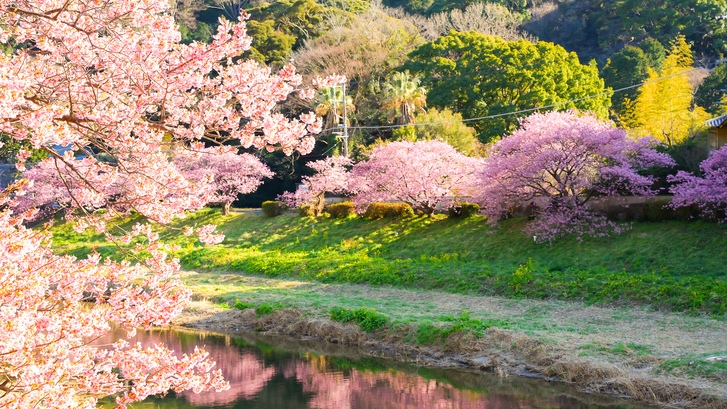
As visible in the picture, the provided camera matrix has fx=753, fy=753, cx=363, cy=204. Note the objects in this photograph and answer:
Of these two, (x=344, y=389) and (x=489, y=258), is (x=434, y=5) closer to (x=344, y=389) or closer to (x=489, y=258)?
(x=489, y=258)

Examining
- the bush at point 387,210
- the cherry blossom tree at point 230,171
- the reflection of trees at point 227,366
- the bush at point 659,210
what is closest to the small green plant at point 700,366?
the reflection of trees at point 227,366

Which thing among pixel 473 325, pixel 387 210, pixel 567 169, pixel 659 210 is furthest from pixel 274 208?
pixel 473 325

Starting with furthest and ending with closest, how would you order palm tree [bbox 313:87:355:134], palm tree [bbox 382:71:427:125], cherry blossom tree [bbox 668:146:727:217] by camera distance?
1. palm tree [bbox 382:71:427:125]
2. palm tree [bbox 313:87:355:134]
3. cherry blossom tree [bbox 668:146:727:217]

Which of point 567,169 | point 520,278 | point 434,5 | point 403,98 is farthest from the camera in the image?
point 434,5

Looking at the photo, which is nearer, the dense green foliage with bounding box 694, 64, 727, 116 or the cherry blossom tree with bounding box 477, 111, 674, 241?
the cherry blossom tree with bounding box 477, 111, 674, 241

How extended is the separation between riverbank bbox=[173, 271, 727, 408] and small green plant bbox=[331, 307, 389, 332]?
13 cm

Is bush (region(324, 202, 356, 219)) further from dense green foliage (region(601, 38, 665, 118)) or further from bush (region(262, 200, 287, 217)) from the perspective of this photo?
dense green foliage (region(601, 38, 665, 118))

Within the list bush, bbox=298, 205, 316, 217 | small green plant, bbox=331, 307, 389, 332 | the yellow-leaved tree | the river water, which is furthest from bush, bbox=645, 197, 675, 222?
bush, bbox=298, 205, 316, 217

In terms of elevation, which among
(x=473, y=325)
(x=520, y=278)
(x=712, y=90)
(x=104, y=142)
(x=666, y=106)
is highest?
(x=712, y=90)

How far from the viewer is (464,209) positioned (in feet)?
77.8

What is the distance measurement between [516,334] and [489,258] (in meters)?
7.84

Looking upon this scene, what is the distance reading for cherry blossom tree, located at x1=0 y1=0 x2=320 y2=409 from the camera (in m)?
4.29

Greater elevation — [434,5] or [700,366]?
[434,5]

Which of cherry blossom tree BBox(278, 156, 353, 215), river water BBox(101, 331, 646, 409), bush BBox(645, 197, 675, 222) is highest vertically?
cherry blossom tree BBox(278, 156, 353, 215)
